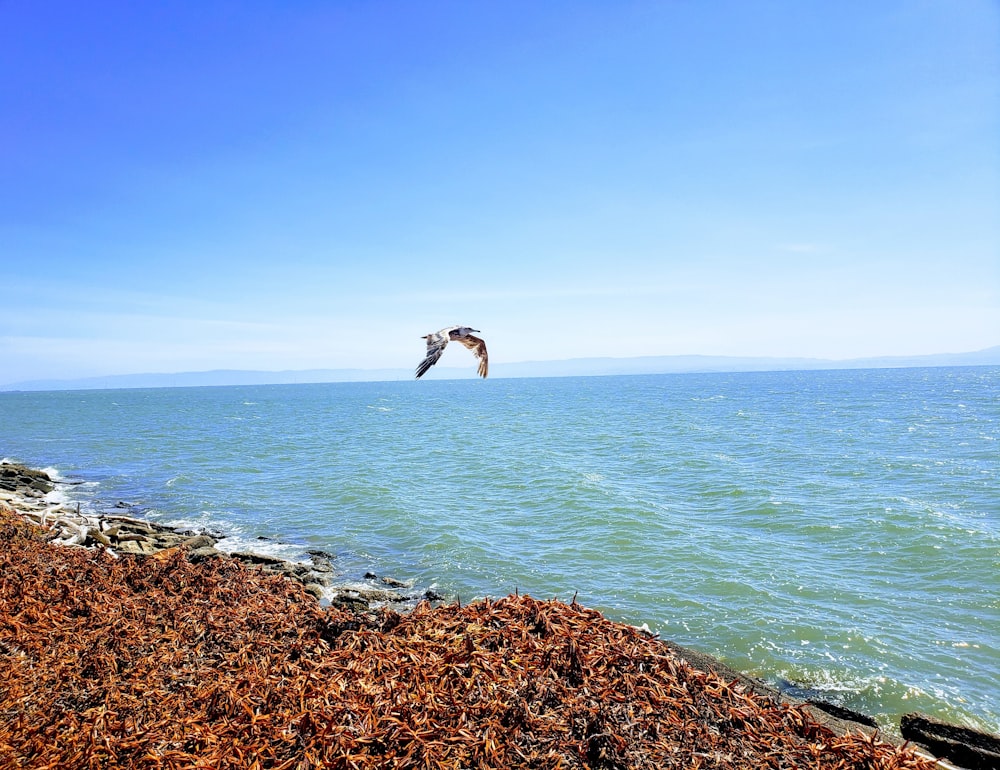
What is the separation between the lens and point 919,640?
13.1m

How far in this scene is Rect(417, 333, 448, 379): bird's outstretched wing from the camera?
333 inches

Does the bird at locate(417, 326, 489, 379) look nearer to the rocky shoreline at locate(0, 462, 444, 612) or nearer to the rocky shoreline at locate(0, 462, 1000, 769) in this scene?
the rocky shoreline at locate(0, 462, 1000, 769)

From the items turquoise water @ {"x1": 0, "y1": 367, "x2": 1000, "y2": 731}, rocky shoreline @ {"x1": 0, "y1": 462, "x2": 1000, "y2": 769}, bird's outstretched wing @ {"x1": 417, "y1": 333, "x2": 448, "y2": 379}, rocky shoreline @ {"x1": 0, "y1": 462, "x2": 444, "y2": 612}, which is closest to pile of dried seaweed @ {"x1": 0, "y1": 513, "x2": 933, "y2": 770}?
rocky shoreline @ {"x1": 0, "y1": 462, "x2": 1000, "y2": 769}

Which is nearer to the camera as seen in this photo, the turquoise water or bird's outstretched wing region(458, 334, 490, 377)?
bird's outstretched wing region(458, 334, 490, 377)

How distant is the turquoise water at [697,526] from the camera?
42.5 ft

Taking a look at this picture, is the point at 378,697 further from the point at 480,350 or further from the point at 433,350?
the point at 480,350

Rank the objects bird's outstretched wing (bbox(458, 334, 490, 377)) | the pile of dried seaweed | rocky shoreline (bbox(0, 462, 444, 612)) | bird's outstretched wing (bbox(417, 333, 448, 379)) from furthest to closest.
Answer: rocky shoreline (bbox(0, 462, 444, 612)) < bird's outstretched wing (bbox(458, 334, 490, 377)) < bird's outstretched wing (bbox(417, 333, 448, 379)) < the pile of dried seaweed

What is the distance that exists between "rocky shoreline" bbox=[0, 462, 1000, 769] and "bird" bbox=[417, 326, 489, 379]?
3543mm

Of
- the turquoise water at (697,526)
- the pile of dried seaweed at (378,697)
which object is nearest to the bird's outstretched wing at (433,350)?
the pile of dried seaweed at (378,697)

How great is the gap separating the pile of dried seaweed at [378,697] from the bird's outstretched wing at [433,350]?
132 inches

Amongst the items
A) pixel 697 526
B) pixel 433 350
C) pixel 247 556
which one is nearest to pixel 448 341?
pixel 433 350

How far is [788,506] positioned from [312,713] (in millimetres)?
24110

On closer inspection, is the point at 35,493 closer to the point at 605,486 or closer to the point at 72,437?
the point at 605,486

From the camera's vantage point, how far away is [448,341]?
31.4 feet
